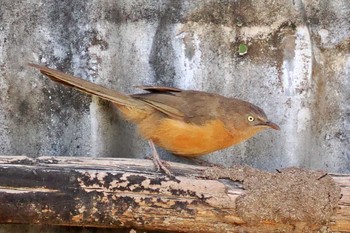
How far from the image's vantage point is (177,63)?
5.12 metres

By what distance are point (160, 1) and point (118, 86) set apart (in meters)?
0.62

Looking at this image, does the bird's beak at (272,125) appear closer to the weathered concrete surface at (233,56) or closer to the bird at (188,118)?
the bird at (188,118)

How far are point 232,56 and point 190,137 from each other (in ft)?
2.20

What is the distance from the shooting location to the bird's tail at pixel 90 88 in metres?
4.63

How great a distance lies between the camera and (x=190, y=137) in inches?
190

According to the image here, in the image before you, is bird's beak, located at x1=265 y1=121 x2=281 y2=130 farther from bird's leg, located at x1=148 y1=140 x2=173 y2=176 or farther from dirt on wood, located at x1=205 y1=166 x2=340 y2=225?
bird's leg, located at x1=148 y1=140 x2=173 y2=176

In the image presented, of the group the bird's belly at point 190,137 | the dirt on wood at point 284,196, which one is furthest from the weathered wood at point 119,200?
the bird's belly at point 190,137

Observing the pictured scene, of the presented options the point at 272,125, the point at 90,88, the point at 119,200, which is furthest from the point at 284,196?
the point at 90,88

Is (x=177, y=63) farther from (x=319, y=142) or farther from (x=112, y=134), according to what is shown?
(x=319, y=142)

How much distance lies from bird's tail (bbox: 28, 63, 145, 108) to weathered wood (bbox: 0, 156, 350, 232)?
588 millimetres

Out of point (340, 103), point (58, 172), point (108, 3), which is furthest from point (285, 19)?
point (58, 172)

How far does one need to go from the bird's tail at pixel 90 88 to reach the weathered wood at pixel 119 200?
1.93 ft

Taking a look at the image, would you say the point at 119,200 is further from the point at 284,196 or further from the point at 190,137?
the point at 284,196

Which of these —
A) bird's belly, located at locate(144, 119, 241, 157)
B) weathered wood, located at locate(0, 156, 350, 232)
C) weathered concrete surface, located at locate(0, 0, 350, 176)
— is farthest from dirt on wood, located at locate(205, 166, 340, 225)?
weathered concrete surface, located at locate(0, 0, 350, 176)
